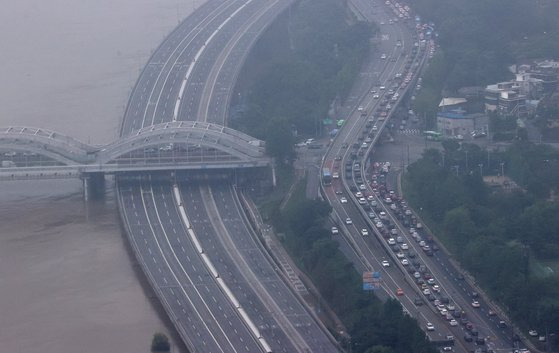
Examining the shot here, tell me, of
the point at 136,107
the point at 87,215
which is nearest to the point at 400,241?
the point at 87,215

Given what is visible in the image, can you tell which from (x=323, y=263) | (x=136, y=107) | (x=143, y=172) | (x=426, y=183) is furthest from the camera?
(x=136, y=107)

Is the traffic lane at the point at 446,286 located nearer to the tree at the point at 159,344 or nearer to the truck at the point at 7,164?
the tree at the point at 159,344

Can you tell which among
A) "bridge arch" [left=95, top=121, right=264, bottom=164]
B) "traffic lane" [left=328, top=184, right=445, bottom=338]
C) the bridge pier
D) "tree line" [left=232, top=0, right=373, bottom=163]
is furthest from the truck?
"traffic lane" [left=328, top=184, right=445, bottom=338]

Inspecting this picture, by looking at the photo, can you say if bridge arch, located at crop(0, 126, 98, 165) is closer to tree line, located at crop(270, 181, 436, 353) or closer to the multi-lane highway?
the multi-lane highway

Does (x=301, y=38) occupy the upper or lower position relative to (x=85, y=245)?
upper

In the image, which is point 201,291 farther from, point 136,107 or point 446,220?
point 136,107
